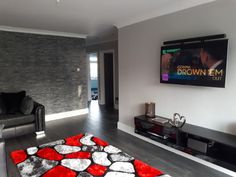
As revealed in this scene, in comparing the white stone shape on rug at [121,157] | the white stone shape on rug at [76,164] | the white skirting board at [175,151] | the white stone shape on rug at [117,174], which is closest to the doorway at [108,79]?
A: the white skirting board at [175,151]

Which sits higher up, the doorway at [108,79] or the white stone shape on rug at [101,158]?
the doorway at [108,79]

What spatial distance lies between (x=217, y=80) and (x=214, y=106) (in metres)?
0.42

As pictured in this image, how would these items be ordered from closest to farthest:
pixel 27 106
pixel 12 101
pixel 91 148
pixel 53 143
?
pixel 91 148
pixel 53 143
pixel 27 106
pixel 12 101

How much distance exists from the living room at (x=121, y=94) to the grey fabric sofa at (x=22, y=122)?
2 centimetres

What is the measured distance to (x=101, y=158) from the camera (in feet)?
9.66

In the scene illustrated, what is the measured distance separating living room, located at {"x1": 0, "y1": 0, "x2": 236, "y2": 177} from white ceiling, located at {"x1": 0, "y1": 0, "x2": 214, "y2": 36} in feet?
0.06

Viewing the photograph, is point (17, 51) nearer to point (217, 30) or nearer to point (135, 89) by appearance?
point (135, 89)

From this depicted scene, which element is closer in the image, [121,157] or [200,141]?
[200,141]

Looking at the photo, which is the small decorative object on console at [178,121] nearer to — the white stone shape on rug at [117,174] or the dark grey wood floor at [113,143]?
the dark grey wood floor at [113,143]

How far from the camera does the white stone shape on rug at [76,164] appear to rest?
2.67m

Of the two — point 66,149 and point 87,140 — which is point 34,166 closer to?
point 66,149

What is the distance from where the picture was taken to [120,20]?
3898 millimetres

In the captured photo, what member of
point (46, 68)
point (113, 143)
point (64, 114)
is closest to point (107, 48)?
point (46, 68)

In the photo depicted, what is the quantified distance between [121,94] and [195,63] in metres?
2.07
